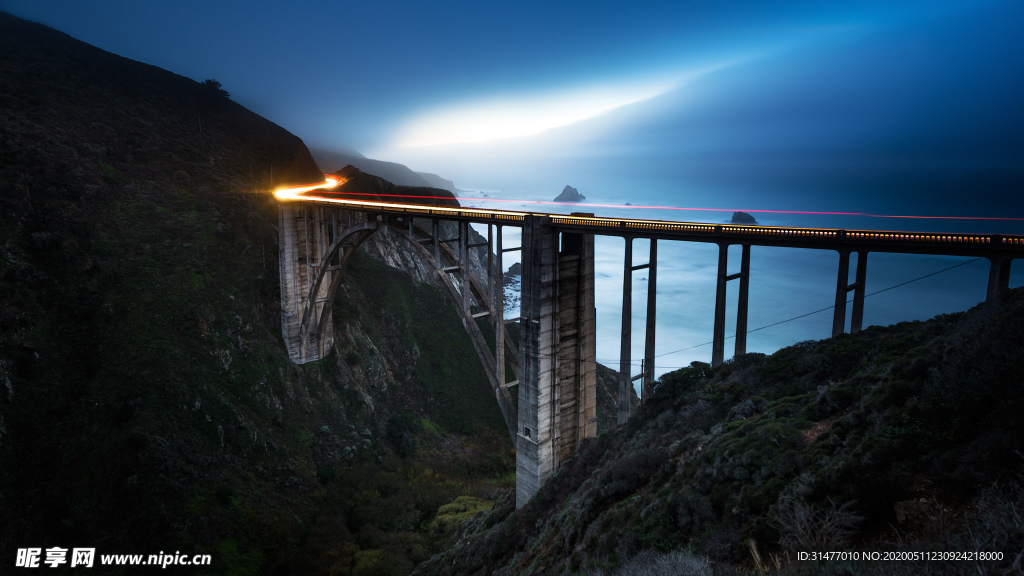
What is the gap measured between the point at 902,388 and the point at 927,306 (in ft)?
280

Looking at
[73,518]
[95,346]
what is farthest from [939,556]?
[95,346]

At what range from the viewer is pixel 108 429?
2109 centimetres

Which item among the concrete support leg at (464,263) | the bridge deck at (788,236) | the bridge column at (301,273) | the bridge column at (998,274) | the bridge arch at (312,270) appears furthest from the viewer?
the bridge column at (301,273)

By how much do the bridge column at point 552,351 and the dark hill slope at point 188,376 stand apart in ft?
24.9

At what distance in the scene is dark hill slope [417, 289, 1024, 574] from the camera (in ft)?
18.7

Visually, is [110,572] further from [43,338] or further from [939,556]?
[939,556]

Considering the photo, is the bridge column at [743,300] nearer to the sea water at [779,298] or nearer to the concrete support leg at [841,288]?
the concrete support leg at [841,288]

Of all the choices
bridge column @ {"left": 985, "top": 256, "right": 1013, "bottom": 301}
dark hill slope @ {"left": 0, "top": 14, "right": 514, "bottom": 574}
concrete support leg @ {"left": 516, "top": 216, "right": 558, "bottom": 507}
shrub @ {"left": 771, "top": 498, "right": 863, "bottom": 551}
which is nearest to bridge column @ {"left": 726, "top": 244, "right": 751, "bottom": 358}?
bridge column @ {"left": 985, "top": 256, "right": 1013, "bottom": 301}

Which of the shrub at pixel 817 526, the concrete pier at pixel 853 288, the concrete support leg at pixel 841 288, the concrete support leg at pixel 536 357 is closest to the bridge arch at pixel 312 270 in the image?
the concrete support leg at pixel 536 357

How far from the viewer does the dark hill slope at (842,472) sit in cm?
A: 569

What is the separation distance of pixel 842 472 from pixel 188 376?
28006mm

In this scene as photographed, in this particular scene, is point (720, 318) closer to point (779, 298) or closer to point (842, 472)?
point (842, 472)

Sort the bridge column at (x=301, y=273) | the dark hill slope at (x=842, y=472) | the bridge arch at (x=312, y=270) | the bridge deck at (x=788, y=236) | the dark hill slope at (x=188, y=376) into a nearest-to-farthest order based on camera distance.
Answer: the dark hill slope at (x=842, y=472)
the bridge deck at (x=788, y=236)
the dark hill slope at (x=188, y=376)
the bridge arch at (x=312, y=270)
the bridge column at (x=301, y=273)

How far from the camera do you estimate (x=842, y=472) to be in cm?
689
